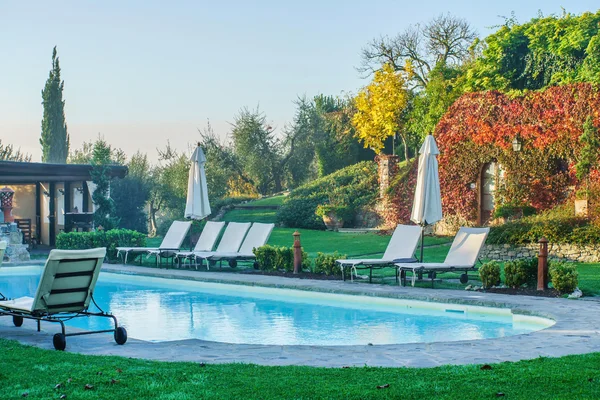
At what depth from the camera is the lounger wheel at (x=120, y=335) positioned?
711cm

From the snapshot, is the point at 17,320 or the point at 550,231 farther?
the point at 550,231

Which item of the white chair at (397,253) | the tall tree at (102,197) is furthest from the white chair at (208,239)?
the tall tree at (102,197)

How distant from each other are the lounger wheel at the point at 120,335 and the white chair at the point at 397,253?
20.1 feet

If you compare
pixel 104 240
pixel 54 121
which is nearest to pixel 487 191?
pixel 104 240

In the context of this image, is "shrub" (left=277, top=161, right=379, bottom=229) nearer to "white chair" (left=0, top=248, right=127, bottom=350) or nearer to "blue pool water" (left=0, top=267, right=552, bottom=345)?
"blue pool water" (left=0, top=267, right=552, bottom=345)

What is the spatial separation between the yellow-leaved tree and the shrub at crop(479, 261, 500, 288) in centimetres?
1829

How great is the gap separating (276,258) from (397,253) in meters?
2.55

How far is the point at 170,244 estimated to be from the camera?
1689cm

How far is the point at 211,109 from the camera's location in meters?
31.6

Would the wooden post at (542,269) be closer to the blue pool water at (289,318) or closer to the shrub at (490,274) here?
the shrub at (490,274)

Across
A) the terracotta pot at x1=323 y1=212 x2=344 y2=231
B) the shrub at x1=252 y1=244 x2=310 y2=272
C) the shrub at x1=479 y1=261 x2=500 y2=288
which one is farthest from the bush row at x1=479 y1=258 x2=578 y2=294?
the terracotta pot at x1=323 y1=212 x2=344 y2=231

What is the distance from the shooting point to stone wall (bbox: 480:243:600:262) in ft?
53.6

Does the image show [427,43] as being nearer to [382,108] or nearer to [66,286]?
[382,108]

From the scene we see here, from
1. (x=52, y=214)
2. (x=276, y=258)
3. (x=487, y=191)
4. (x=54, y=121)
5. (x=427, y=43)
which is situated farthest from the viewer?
(x=54, y=121)
